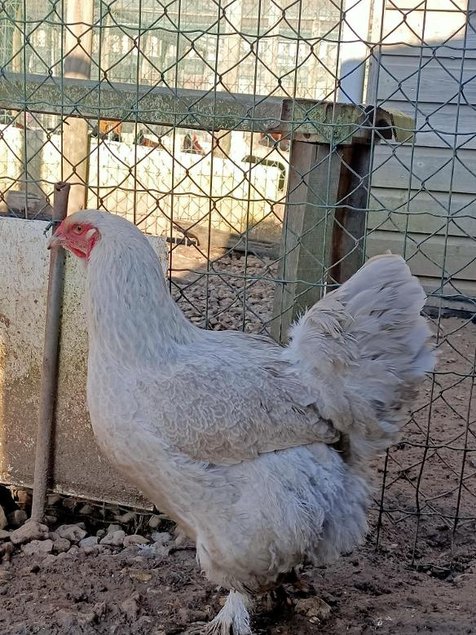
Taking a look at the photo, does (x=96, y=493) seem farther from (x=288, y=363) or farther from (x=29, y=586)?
(x=288, y=363)

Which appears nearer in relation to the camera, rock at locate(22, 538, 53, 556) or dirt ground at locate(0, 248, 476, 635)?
dirt ground at locate(0, 248, 476, 635)

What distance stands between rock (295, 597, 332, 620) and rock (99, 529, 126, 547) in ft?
2.71

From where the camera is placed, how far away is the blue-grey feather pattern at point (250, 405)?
2430 millimetres

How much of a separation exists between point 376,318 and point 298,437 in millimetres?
510

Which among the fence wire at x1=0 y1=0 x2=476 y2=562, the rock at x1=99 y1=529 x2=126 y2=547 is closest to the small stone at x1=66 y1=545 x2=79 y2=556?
the rock at x1=99 y1=529 x2=126 y2=547

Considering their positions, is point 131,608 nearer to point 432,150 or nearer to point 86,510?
point 86,510

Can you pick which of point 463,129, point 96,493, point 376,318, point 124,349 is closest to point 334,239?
point 376,318

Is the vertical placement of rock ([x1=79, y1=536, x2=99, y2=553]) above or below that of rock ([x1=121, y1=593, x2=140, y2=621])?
above

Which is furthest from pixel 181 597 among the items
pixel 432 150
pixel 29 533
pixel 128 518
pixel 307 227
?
pixel 432 150

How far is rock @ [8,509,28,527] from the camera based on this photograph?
340 cm

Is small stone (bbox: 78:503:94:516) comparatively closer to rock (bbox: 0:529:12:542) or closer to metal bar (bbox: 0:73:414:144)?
rock (bbox: 0:529:12:542)

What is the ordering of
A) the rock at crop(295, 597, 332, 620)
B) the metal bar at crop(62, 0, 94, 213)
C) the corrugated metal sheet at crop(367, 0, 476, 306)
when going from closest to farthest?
1. the rock at crop(295, 597, 332, 620)
2. the metal bar at crop(62, 0, 94, 213)
3. the corrugated metal sheet at crop(367, 0, 476, 306)

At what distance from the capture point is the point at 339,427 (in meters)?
2.62

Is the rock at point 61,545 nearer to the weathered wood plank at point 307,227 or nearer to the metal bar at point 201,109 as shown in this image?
the weathered wood plank at point 307,227
